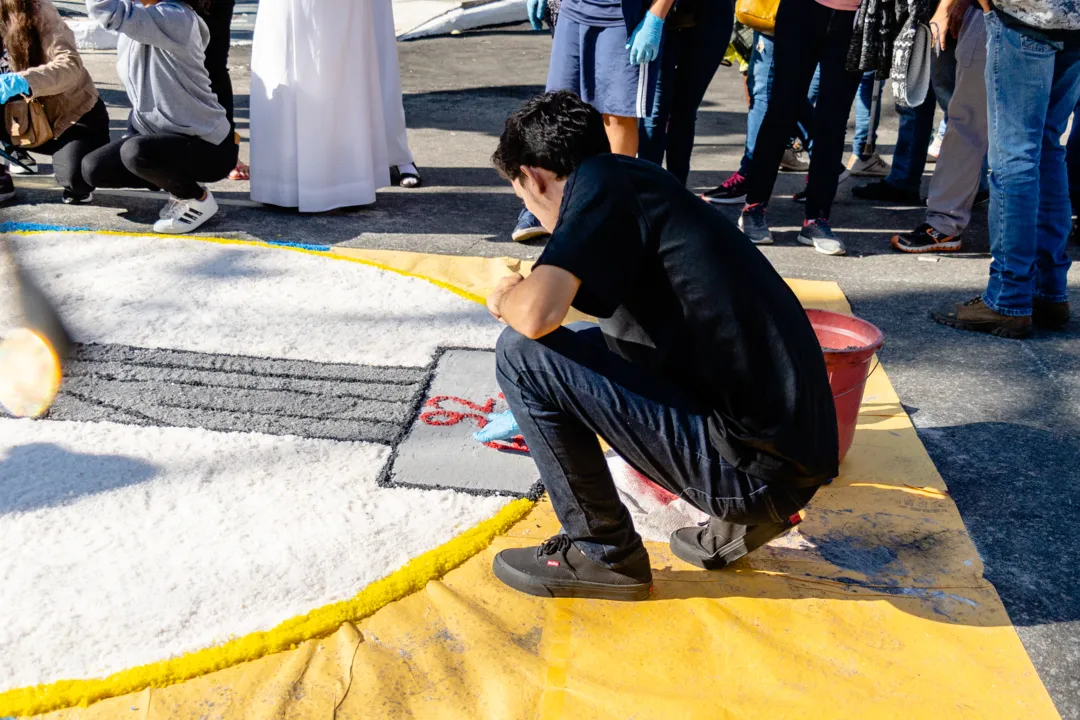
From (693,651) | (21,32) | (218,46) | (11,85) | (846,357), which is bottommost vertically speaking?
(693,651)

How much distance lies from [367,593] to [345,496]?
0.40 metres

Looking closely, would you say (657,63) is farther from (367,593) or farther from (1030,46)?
(367,593)

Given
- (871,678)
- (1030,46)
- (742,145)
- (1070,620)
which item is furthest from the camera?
(742,145)

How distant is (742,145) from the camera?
652 centimetres

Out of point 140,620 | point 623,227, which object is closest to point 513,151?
point 623,227

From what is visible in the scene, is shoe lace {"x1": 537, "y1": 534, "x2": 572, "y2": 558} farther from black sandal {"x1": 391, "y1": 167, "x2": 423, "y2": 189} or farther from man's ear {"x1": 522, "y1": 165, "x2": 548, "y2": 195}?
black sandal {"x1": 391, "y1": 167, "x2": 423, "y2": 189}

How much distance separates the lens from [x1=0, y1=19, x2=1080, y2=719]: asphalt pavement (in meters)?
2.32

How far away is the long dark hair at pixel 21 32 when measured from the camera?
434 cm

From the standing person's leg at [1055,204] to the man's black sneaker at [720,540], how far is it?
1.98 metres

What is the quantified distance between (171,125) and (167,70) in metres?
0.24

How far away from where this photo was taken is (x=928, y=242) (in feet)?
14.7

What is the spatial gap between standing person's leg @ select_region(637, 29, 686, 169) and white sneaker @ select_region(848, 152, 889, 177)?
196 centimetres

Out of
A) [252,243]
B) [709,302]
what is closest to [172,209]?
[252,243]

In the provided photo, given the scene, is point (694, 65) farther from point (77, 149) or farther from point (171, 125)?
point (77, 149)
